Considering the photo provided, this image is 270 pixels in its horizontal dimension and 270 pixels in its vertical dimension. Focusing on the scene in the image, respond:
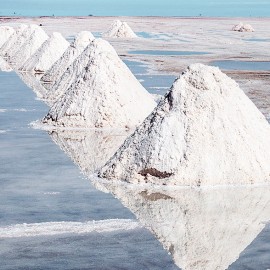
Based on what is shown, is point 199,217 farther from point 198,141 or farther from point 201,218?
point 198,141

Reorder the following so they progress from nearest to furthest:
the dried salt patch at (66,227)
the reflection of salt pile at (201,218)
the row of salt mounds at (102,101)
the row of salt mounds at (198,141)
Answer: the reflection of salt pile at (201,218) → the dried salt patch at (66,227) → the row of salt mounds at (198,141) → the row of salt mounds at (102,101)

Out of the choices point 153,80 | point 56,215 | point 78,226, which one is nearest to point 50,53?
point 153,80

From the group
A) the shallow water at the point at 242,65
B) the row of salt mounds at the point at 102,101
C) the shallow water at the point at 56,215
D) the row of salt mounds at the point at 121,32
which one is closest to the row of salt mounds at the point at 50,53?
the shallow water at the point at 242,65

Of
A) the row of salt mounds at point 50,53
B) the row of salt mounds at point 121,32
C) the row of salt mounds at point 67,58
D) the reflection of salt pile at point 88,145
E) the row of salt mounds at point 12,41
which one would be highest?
the reflection of salt pile at point 88,145

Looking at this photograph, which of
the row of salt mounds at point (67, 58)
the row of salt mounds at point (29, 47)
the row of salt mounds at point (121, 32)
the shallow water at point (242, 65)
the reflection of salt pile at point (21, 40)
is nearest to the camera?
the row of salt mounds at point (67, 58)

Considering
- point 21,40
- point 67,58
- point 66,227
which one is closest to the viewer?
point 66,227

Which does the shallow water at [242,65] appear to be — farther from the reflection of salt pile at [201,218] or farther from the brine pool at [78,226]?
the reflection of salt pile at [201,218]

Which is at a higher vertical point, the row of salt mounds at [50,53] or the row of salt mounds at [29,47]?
the row of salt mounds at [50,53]

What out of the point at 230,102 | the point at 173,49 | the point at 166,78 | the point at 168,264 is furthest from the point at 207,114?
the point at 173,49
